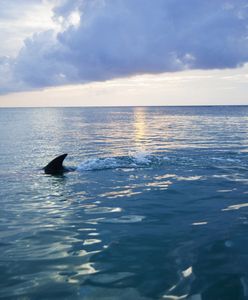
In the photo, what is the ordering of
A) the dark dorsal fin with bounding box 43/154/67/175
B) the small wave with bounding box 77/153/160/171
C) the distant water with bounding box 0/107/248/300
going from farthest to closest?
the small wave with bounding box 77/153/160/171
the dark dorsal fin with bounding box 43/154/67/175
the distant water with bounding box 0/107/248/300

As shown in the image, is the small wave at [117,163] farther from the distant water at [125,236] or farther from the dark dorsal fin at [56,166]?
the distant water at [125,236]

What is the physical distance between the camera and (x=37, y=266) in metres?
9.30

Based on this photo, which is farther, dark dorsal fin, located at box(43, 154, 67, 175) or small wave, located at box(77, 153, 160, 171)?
small wave, located at box(77, 153, 160, 171)

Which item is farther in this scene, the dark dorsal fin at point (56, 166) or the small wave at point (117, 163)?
the small wave at point (117, 163)

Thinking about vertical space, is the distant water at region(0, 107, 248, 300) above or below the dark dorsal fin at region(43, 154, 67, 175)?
below

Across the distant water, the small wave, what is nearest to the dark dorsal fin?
the small wave

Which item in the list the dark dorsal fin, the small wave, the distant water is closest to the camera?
the distant water

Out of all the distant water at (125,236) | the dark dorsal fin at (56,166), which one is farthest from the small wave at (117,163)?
the distant water at (125,236)

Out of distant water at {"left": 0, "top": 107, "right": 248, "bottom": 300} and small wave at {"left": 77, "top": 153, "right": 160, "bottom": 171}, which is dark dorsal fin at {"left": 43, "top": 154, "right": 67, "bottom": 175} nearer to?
small wave at {"left": 77, "top": 153, "right": 160, "bottom": 171}

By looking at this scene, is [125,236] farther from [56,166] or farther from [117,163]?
[117,163]

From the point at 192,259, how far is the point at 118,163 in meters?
17.4

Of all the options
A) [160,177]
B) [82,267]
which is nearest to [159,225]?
[82,267]

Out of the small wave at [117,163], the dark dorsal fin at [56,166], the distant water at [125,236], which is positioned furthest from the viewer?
the small wave at [117,163]

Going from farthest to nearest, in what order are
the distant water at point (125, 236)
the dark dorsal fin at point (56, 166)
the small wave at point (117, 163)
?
the small wave at point (117, 163) < the dark dorsal fin at point (56, 166) < the distant water at point (125, 236)
